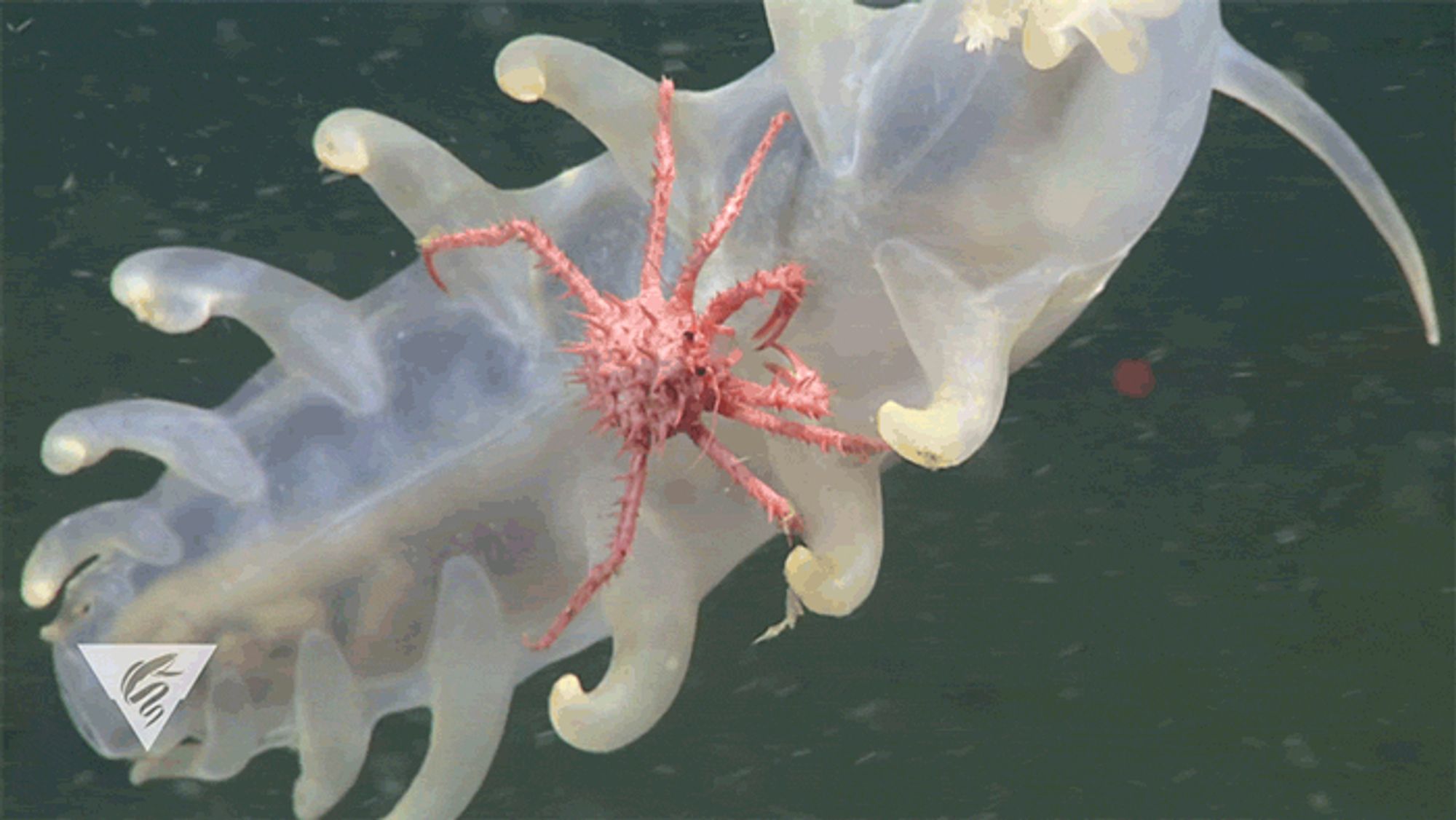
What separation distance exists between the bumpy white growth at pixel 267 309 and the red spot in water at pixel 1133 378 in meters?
1.16

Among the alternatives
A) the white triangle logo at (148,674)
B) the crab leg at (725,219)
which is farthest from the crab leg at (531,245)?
the white triangle logo at (148,674)

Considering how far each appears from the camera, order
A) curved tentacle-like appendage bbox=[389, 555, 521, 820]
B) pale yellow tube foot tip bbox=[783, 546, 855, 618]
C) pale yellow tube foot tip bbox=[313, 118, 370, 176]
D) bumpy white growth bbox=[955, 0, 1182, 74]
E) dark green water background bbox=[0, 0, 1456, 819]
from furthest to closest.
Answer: dark green water background bbox=[0, 0, 1456, 819] → curved tentacle-like appendage bbox=[389, 555, 521, 820] → pale yellow tube foot tip bbox=[313, 118, 370, 176] → pale yellow tube foot tip bbox=[783, 546, 855, 618] → bumpy white growth bbox=[955, 0, 1182, 74]

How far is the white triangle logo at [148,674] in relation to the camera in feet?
6.65

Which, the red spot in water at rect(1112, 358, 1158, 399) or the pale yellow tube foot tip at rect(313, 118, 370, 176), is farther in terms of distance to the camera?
the red spot in water at rect(1112, 358, 1158, 399)

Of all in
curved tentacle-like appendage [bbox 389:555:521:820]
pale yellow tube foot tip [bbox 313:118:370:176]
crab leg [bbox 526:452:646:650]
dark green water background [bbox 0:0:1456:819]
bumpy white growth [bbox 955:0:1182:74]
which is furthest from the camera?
dark green water background [bbox 0:0:1456:819]

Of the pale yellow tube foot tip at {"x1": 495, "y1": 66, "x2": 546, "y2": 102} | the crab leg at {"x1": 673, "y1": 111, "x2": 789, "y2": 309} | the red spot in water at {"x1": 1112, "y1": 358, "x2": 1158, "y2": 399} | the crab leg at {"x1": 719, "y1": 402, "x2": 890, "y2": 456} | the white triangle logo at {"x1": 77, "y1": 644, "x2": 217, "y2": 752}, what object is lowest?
the white triangle logo at {"x1": 77, "y1": 644, "x2": 217, "y2": 752}

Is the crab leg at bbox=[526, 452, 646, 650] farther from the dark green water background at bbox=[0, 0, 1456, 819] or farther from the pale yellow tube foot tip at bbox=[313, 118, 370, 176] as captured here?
the pale yellow tube foot tip at bbox=[313, 118, 370, 176]

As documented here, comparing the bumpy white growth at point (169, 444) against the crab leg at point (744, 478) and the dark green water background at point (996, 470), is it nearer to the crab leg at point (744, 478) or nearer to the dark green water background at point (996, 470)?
the dark green water background at point (996, 470)

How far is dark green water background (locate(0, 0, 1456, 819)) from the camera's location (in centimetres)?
215

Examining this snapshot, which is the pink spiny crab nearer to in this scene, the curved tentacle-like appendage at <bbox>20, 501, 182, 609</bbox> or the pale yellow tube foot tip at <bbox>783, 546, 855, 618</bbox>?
the pale yellow tube foot tip at <bbox>783, 546, 855, 618</bbox>

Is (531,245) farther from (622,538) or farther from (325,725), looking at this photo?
(325,725)

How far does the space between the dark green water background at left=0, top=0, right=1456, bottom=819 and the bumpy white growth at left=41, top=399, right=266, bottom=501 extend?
20 cm

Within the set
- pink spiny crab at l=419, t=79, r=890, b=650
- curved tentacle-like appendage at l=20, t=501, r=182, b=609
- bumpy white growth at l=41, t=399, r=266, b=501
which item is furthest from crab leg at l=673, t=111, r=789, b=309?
curved tentacle-like appendage at l=20, t=501, r=182, b=609

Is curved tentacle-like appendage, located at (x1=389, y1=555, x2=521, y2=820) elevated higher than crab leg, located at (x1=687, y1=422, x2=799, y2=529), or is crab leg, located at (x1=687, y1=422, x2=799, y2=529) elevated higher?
crab leg, located at (x1=687, y1=422, x2=799, y2=529)
